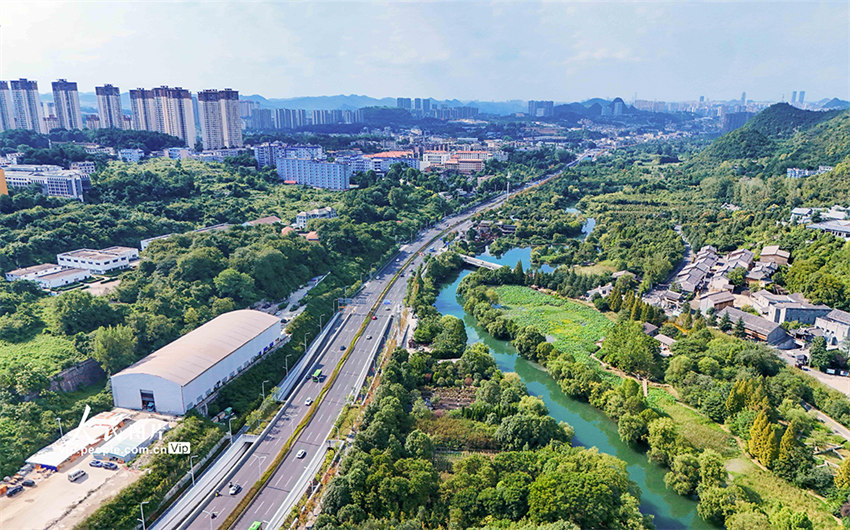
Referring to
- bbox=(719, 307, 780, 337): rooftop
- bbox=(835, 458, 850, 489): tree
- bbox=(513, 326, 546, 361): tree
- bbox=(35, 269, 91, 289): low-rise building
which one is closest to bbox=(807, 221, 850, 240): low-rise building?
bbox=(719, 307, 780, 337): rooftop

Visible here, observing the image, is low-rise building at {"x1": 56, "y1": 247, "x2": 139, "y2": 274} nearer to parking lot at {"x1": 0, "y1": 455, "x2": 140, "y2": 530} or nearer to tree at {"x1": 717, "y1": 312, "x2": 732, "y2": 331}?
parking lot at {"x1": 0, "y1": 455, "x2": 140, "y2": 530}

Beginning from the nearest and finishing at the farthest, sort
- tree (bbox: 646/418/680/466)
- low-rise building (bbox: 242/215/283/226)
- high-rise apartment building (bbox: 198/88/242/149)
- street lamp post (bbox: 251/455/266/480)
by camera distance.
A: street lamp post (bbox: 251/455/266/480) < tree (bbox: 646/418/680/466) < low-rise building (bbox: 242/215/283/226) < high-rise apartment building (bbox: 198/88/242/149)

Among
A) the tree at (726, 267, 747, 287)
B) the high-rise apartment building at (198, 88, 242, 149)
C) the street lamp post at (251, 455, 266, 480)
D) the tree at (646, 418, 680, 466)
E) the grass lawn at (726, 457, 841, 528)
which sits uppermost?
the high-rise apartment building at (198, 88, 242, 149)

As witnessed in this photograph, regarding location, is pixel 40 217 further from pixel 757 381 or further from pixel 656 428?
pixel 757 381

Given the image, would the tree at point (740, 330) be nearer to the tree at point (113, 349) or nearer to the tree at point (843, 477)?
the tree at point (843, 477)

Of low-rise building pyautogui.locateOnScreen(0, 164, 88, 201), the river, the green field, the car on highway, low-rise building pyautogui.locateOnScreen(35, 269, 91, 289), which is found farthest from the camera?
low-rise building pyautogui.locateOnScreen(0, 164, 88, 201)

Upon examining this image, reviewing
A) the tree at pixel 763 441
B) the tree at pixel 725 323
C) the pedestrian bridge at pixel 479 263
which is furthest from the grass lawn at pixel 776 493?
the pedestrian bridge at pixel 479 263

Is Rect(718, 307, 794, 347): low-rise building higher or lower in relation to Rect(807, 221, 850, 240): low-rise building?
lower
